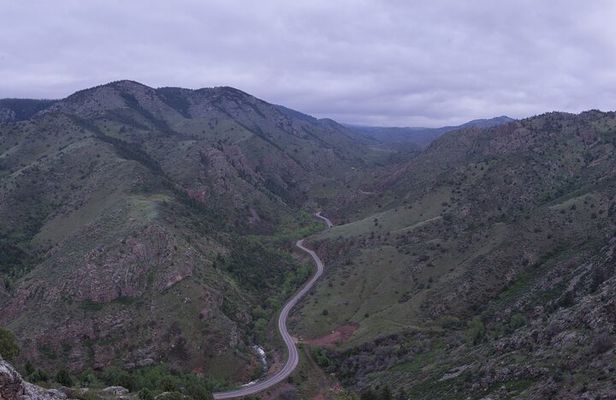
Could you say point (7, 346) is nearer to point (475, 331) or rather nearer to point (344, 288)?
point (475, 331)

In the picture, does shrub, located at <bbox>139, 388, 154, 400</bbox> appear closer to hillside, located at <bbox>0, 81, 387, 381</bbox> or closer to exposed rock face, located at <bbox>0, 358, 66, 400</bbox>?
exposed rock face, located at <bbox>0, 358, 66, 400</bbox>

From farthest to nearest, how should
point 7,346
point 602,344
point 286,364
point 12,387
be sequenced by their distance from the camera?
point 286,364
point 7,346
point 602,344
point 12,387

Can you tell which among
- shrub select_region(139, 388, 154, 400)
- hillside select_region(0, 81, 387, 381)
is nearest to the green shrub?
hillside select_region(0, 81, 387, 381)

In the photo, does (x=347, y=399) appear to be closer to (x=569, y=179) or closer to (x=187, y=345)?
(x=187, y=345)

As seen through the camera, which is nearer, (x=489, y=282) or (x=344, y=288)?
(x=489, y=282)

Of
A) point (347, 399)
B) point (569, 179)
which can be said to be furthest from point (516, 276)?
point (569, 179)

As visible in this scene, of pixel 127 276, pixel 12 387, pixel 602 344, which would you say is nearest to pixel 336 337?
pixel 127 276

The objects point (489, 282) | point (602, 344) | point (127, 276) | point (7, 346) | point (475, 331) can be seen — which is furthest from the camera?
point (127, 276)
